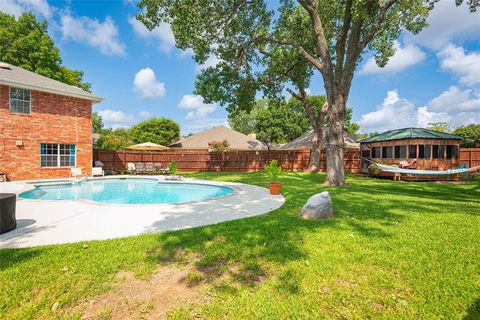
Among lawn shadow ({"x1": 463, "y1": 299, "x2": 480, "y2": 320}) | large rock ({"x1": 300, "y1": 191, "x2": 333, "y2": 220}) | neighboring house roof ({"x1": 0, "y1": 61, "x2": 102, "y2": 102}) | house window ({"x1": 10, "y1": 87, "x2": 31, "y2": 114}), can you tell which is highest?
neighboring house roof ({"x1": 0, "y1": 61, "x2": 102, "y2": 102})

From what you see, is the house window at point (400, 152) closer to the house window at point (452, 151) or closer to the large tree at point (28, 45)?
the house window at point (452, 151)

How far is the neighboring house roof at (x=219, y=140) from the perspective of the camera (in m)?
31.6

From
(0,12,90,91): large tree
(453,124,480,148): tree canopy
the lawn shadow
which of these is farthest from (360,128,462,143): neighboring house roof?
(0,12,90,91): large tree

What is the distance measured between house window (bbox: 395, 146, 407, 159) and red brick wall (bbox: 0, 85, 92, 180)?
21606 mm

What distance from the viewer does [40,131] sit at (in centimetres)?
1471

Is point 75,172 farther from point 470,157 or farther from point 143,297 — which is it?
point 470,157

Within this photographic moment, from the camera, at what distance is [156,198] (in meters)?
10.7

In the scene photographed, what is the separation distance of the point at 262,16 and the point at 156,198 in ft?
40.0

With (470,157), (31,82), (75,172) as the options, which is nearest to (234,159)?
(75,172)

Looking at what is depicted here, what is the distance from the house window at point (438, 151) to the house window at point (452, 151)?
0.53 m

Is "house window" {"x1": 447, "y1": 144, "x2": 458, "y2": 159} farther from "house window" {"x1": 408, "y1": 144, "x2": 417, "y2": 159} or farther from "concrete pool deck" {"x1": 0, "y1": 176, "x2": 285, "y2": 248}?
"concrete pool deck" {"x1": 0, "y1": 176, "x2": 285, "y2": 248}

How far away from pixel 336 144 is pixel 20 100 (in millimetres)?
18021

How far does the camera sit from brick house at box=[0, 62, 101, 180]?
13656 millimetres

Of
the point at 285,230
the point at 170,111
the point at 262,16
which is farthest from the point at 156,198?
the point at 170,111
